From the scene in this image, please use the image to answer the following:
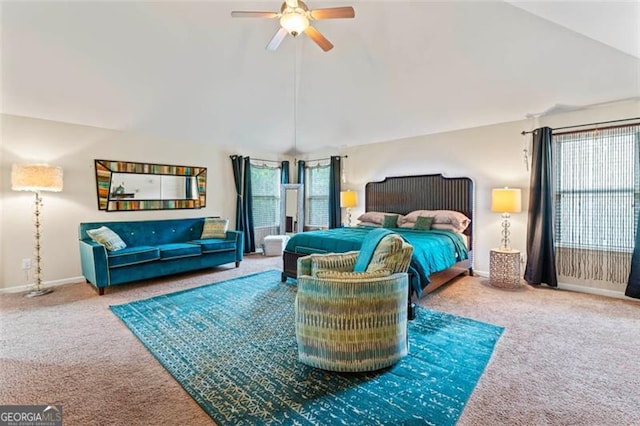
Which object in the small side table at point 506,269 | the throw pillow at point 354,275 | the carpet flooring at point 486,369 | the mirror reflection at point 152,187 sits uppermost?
the mirror reflection at point 152,187

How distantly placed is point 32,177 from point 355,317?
14.1 feet

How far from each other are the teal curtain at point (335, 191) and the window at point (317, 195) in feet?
1.20

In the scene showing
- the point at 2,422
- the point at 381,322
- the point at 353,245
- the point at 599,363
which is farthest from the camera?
the point at 353,245

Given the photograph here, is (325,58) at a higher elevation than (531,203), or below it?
higher

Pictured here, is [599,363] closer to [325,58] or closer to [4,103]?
[325,58]

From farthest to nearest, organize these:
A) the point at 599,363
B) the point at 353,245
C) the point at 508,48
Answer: the point at 353,245 → the point at 508,48 → the point at 599,363

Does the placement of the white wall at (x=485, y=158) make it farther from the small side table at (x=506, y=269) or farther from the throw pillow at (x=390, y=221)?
the throw pillow at (x=390, y=221)

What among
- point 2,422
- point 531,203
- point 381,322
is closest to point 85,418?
point 2,422

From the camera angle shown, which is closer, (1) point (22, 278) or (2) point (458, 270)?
(1) point (22, 278)

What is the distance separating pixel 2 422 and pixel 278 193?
595cm

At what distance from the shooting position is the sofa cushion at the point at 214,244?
4854mm

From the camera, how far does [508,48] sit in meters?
3.24

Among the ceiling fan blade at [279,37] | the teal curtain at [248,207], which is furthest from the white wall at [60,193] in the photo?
the ceiling fan blade at [279,37]

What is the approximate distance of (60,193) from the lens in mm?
4281
